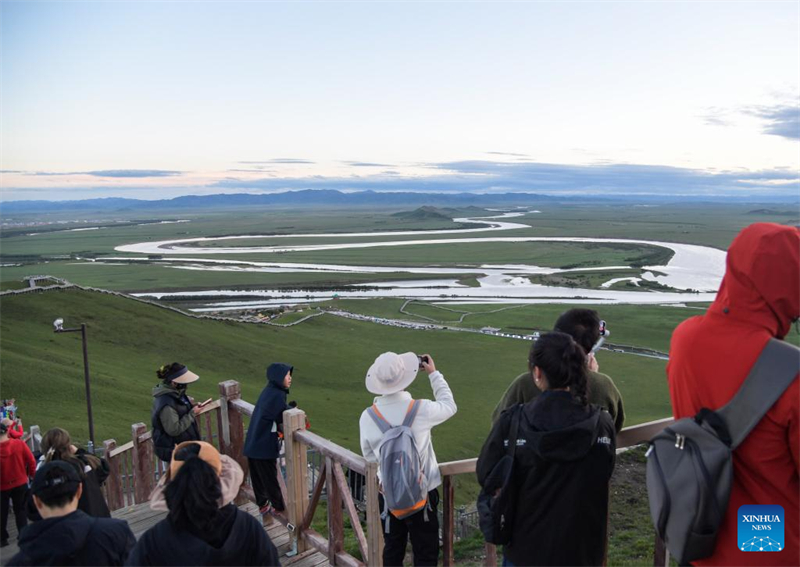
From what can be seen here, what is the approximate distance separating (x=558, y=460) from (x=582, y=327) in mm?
1191

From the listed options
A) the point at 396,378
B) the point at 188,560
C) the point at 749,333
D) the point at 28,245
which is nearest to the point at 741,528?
the point at 749,333

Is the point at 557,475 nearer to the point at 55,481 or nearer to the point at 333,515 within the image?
the point at 333,515

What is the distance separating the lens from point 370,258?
114 metres

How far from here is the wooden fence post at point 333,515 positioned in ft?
18.4

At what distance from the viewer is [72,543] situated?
158 inches

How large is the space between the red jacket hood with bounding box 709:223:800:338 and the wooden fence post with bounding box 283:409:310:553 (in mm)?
4379

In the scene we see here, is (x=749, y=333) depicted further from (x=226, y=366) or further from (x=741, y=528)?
(x=226, y=366)

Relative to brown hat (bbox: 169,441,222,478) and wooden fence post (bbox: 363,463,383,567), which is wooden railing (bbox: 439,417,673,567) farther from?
brown hat (bbox: 169,441,222,478)

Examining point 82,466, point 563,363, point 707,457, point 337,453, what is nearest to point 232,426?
point 82,466

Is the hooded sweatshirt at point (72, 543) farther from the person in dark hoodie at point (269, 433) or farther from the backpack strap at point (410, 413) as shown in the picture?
the person in dark hoodie at point (269, 433)

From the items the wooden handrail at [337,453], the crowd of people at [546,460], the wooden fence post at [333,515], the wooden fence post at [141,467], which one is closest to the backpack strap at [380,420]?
the crowd of people at [546,460]

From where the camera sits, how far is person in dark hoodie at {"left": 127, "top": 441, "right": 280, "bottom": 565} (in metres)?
3.41

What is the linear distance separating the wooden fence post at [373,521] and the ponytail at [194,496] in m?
1.78

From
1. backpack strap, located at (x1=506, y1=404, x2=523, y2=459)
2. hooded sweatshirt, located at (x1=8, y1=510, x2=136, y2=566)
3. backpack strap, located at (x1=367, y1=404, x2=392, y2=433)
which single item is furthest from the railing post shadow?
backpack strap, located at (x1=506, y1=404, x2=523, y2=459)
